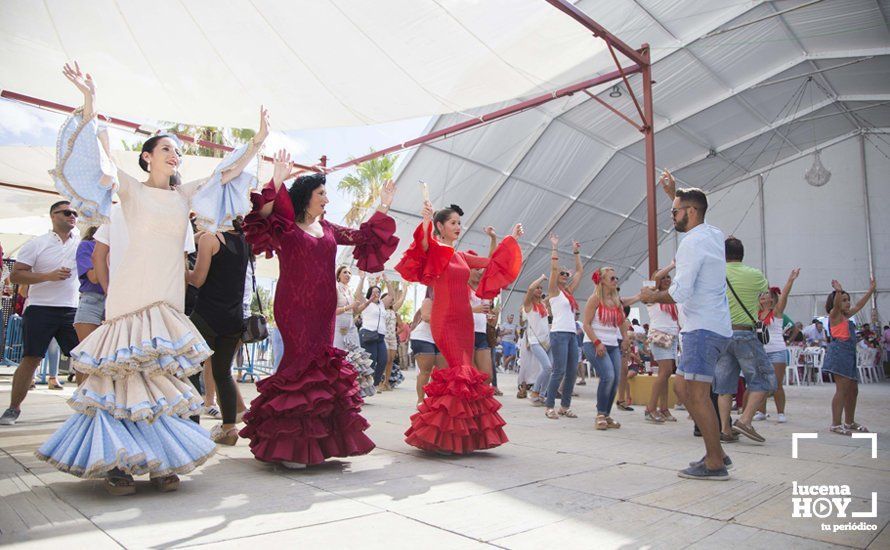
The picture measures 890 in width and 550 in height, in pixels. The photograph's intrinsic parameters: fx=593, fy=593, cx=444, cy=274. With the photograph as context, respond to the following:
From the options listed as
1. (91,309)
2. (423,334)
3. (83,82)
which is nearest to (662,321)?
(423,334)

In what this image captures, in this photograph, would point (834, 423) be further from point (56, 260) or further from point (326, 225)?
point (56, 260)

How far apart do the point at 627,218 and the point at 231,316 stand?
23366mm

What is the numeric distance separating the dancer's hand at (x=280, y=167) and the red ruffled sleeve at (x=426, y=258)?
114 centimetres

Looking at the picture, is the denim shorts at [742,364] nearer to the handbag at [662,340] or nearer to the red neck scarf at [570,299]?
the handbag at [662,340]

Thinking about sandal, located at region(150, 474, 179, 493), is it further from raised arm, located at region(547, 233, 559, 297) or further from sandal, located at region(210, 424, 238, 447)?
raised arm, located at region(547, 233, 559, 297)

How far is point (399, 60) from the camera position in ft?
24.1

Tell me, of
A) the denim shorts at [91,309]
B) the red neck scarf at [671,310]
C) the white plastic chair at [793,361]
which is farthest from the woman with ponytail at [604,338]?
the white plastic chair at [793,361]

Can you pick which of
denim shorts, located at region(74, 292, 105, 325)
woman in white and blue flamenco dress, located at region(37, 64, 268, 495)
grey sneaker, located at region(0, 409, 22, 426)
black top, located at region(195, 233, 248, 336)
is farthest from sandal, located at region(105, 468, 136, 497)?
grey sneaker, located at region(0, 409, 22, 426)

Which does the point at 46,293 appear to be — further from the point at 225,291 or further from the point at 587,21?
the point at 587,21

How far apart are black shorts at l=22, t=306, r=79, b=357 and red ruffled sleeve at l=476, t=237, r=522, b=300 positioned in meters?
3.62

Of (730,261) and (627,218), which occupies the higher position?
(627,218)

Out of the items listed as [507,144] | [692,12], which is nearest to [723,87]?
[692,12]

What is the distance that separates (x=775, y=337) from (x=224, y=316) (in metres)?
6.17

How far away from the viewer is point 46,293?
5270 millimetres
